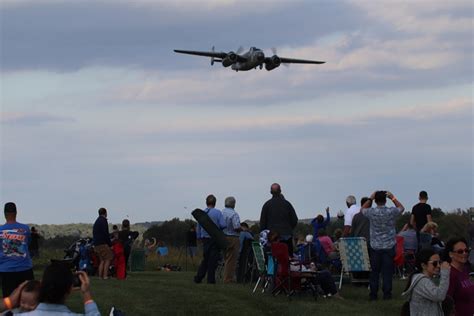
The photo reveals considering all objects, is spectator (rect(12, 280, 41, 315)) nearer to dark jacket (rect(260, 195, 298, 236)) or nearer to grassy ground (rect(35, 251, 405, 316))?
grassy ground (rect(35, 251, 405, 316))

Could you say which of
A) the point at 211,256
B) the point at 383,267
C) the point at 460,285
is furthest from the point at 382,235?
the point at 460,285

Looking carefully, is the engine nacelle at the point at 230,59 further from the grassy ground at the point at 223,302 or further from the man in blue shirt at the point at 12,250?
the man in blue shirt at the point at 12,250

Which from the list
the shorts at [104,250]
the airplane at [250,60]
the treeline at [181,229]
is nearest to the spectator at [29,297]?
the treeline at [181,229]

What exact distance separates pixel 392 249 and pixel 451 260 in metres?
7.36

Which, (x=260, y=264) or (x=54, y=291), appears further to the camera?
(x=260, y=264)

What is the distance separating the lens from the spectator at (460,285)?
882cm

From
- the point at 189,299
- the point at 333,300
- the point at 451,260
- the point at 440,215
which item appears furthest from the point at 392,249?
the point at 440,215

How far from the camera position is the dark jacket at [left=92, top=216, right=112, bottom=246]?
869 inches

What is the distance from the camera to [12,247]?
13.0 meters

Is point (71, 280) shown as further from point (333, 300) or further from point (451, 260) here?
point (333, 300)

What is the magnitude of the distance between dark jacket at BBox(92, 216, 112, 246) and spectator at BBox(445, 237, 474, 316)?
1398 centimetres

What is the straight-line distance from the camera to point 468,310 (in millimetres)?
8844

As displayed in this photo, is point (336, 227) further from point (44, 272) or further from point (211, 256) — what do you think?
point (44, 272)

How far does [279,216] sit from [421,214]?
3.92 meters
